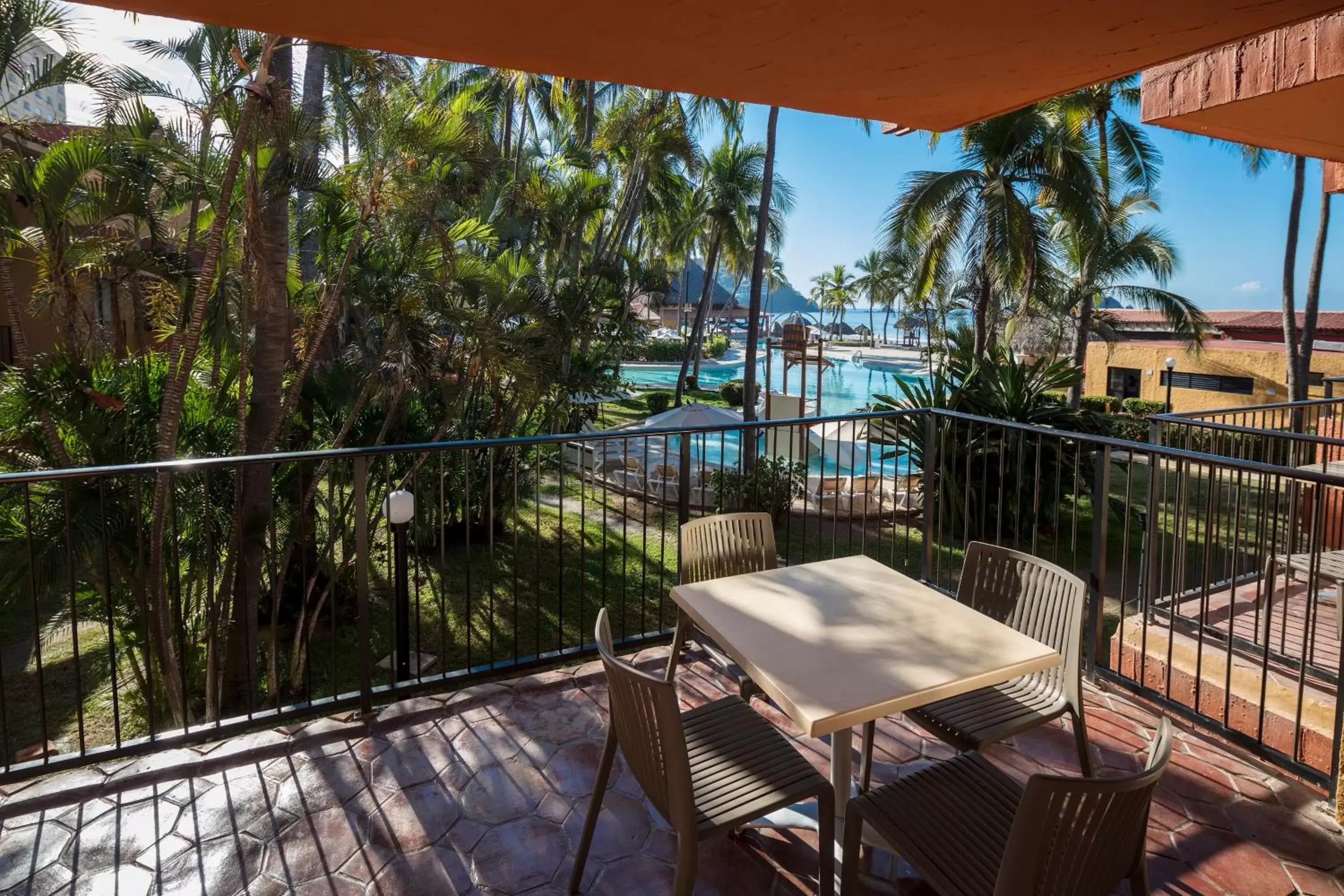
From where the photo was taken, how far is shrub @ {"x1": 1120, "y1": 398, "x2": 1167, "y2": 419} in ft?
79.6

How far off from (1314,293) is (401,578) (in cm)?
1982

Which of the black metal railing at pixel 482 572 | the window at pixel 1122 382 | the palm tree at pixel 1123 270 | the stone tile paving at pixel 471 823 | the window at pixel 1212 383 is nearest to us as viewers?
the stone tile paving at pixel 471 823

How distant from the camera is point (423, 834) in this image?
2414mm

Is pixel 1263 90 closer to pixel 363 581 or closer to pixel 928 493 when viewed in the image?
pixel 928 493

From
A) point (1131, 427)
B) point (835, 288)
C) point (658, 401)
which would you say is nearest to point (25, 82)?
point (1131, 427)

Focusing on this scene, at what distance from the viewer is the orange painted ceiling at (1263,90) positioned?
2529 mm

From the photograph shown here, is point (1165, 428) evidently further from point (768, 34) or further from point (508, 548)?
point (508, 548)

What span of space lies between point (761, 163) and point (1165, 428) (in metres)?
23.8

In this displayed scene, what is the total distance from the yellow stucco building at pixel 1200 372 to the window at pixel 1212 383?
0.02 m

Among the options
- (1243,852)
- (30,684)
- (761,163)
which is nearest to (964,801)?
(1243,852)

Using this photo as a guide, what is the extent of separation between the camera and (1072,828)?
1403 mm

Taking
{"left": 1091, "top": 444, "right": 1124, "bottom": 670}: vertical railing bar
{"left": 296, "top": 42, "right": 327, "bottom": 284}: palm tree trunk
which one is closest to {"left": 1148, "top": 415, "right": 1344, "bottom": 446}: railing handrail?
{"left": 1091, "top": 444, "right": 1124, "bottom": 670}: vertical railing bar

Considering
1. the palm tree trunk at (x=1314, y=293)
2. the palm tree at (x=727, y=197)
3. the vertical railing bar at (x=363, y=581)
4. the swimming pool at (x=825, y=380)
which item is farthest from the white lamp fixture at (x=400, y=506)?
the swimming pool at (x=825, y=380)

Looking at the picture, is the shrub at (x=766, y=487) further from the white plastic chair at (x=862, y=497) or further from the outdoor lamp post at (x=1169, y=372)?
the outdoor lamp post at (x=1169, y=372)
